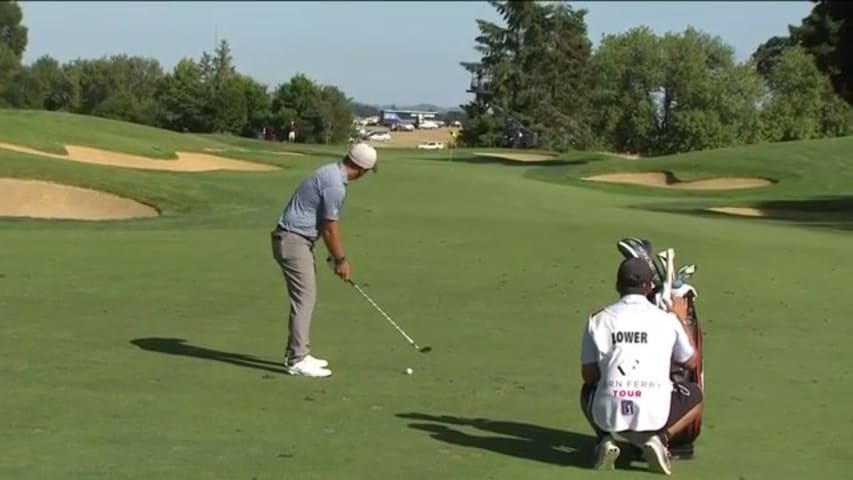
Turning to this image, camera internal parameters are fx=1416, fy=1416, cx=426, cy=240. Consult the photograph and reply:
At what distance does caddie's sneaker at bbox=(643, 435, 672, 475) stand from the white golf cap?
4020 mm

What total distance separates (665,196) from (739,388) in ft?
117

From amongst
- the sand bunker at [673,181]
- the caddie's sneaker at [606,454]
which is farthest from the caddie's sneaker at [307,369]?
the sand bunker at [673,181]

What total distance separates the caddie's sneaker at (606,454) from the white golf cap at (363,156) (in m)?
3.84

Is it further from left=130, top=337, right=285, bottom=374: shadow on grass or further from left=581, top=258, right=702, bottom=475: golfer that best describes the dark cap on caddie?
left=130, top=337, right=285, bottom=374: shadow on grass

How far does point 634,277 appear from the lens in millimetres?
8484

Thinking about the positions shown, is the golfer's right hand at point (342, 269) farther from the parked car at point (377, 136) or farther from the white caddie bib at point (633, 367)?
the parked car at point (377, 136)

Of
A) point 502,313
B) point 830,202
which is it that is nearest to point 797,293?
point 502,313

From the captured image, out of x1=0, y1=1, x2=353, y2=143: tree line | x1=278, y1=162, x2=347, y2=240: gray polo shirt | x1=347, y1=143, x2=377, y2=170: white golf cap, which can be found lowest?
x1=0, y1=1, x2=353, y2=143: tree line

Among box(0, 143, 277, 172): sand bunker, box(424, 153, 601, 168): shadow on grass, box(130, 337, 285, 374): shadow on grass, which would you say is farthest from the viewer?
box(424, 153, 601, 168): shadow on grass

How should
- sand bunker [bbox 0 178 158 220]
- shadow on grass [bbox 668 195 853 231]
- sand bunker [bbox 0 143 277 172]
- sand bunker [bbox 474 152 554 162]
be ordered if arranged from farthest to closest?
sand bunker [bbox 474 152 554 162] → sand bunker [bbox 0 143 277 172] → shadow on grass [bbox 668 195 853 231] → sand bunker [bbox 0 178 158 220]

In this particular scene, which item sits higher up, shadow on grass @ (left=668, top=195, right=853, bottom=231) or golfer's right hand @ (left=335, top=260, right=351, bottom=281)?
golfer's right hand @ (left=335, top=260, right=351, bottom=281)

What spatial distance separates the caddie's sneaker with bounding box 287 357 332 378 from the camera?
11438mm

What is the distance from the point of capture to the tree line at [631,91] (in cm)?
10800

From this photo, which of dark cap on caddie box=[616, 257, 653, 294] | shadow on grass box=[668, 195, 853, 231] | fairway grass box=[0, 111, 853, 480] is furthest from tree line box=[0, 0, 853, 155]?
dark cap on caddie box=[616, 257, 653, 294]
